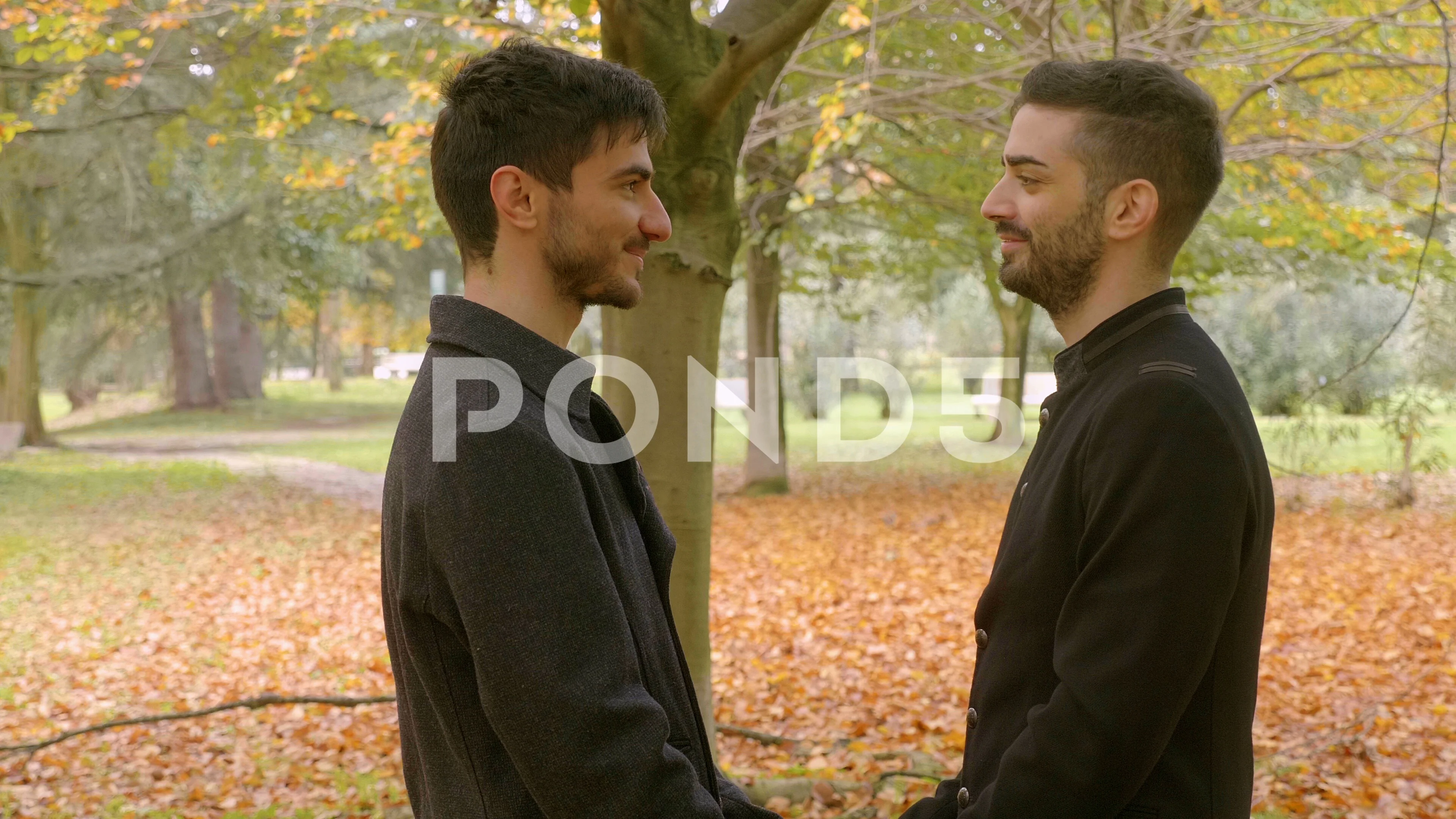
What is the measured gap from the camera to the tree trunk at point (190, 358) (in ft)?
82.8

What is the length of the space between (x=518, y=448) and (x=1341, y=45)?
7.87 m

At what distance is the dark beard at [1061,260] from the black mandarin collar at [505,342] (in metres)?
0.83

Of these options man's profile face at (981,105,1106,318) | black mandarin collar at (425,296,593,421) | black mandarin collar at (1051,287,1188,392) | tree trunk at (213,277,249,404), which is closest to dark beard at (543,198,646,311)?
black mandarin collar at (425,296,593,421)

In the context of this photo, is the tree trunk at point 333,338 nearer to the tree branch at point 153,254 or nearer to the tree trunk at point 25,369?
the tree trunk at point 25,369

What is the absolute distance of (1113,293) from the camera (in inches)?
74.7

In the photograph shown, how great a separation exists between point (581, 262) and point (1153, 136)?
3.27 feet

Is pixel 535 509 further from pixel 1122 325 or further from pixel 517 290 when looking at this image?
pixel 1122 325

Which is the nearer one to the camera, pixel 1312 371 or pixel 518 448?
pixel 518 448

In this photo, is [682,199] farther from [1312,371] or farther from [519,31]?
[1312,371]

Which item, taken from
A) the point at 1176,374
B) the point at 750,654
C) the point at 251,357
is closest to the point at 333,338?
the point at 251,357

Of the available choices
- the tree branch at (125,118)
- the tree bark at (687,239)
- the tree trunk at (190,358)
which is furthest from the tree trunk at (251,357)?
the tree bark at (687,239)

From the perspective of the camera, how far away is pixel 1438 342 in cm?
1261

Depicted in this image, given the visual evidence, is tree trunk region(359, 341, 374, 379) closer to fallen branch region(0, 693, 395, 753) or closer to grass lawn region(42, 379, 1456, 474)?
grass lawn region(42, 379, 1456, 474)

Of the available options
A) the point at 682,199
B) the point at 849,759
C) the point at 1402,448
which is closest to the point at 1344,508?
the point at 1402,448
